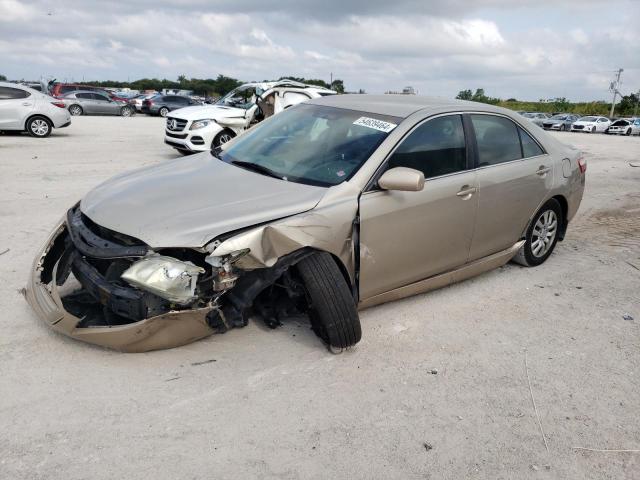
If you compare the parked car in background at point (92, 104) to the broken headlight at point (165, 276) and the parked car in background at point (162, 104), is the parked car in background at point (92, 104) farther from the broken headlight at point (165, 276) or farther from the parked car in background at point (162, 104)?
the broken headlight at point (165, 276)

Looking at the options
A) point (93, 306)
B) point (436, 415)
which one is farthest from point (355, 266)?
point (93, 306)

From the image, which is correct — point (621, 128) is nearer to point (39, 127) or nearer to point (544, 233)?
point (39, 127)

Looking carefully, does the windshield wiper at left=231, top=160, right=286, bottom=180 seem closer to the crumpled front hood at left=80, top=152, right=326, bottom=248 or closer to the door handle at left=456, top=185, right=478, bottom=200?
the crumpled front hood at left=80, top=152, right=326, bottom=248

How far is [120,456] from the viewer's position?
2.44 m

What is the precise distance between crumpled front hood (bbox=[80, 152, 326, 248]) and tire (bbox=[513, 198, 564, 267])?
2.51 metres

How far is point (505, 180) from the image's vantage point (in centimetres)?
433

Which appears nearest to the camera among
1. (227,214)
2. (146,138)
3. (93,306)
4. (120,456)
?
(120,456)

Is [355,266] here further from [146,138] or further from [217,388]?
[146,138]

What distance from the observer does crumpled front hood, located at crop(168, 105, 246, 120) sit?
1098 centimetres

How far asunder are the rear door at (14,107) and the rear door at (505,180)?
13618mm

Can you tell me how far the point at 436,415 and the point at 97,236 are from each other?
2218 mm

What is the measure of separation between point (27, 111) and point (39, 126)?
1.64 feet

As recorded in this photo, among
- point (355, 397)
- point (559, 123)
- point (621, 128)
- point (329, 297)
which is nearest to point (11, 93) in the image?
point (329, 297)

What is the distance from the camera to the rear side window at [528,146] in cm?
470
